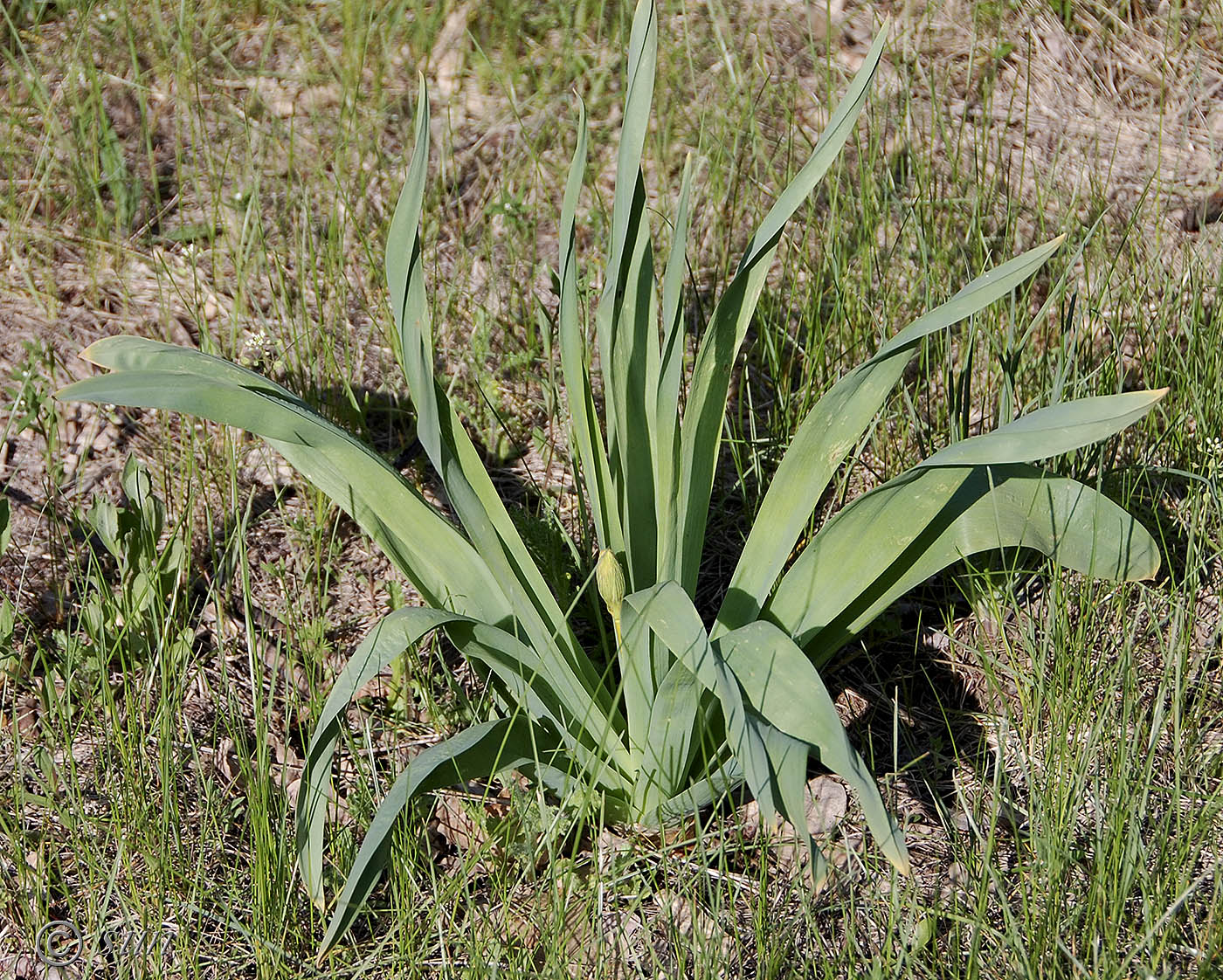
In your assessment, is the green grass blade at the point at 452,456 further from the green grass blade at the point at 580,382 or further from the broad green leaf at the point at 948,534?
the broad green leaf at the point at 948,534

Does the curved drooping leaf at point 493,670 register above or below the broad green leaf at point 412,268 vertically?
below

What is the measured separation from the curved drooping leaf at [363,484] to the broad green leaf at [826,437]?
34 centimetres

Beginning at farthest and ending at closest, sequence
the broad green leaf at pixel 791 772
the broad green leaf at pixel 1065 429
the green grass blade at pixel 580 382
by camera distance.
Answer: the green grass blade at pixel 580 382
the broad green leaf at pixel 1065 429
the broad green leaf at pixel 791 772

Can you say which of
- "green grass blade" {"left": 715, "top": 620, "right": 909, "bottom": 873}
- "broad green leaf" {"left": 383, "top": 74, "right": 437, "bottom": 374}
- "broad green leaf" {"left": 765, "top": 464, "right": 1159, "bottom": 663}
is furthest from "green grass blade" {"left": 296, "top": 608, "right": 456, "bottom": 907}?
"broad green leaf" {"left": 765, "top": 464, "right": 1159, "bottom": 663}

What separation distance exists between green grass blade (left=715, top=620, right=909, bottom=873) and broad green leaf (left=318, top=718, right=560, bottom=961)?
0.98 ft

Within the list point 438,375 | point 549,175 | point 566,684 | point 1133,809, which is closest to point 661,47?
point 549,175

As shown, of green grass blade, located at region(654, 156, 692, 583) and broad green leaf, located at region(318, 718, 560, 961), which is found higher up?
green grass blade, located at region(654, 156, 692, 583)

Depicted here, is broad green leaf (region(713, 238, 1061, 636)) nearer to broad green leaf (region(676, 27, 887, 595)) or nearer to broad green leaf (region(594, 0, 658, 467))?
broad green leaf (region(676, 27, 887, 595))

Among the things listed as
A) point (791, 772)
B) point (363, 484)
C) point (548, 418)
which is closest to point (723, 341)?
point (363, 484)

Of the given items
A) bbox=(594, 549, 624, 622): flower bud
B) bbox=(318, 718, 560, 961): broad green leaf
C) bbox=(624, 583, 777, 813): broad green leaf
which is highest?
bbox=(594, 549, 624, 622): flower bud

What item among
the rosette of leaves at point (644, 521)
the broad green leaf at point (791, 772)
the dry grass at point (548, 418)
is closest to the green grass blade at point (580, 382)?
the rosette of leaves at point (644, 521)

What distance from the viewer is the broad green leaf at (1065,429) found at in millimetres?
1317

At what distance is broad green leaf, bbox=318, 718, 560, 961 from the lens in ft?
4.54

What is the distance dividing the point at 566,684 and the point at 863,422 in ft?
1.70
